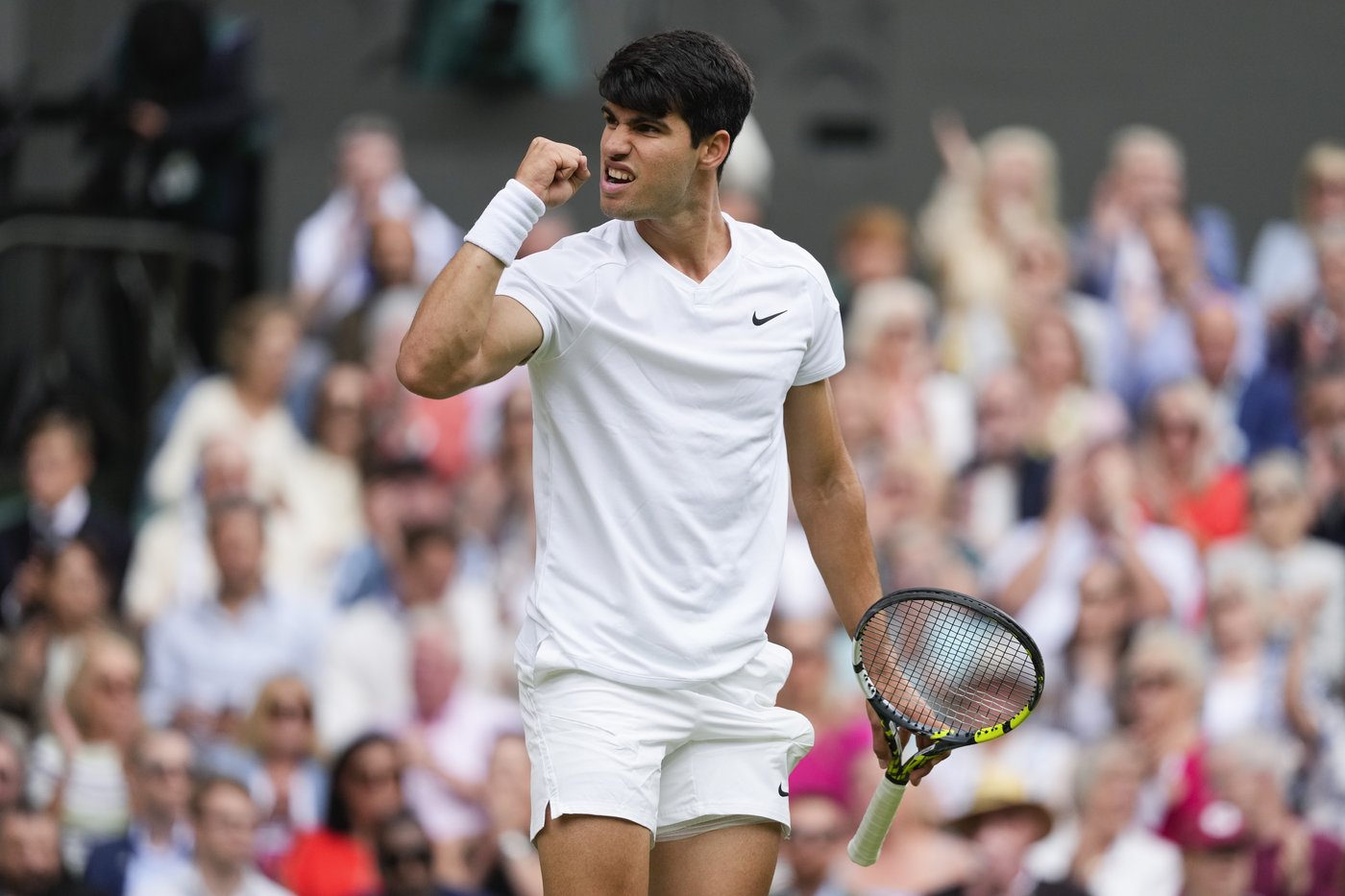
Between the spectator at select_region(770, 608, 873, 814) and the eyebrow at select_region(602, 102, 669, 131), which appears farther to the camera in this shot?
the spectator at select_region(770, 608, 873, 814)

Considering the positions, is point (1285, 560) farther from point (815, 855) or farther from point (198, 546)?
point (198, 546)

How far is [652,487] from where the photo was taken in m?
4.05

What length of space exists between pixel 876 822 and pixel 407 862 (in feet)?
10.9

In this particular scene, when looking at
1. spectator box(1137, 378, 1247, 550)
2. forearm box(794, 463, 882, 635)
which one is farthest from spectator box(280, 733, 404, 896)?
forearm box(794, 463, 882, 635)

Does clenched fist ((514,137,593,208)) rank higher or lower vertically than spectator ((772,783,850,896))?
higher

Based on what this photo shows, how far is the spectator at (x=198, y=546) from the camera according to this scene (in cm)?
835

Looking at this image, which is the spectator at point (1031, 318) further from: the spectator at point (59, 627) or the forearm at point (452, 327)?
the forearm at point (452, 327)

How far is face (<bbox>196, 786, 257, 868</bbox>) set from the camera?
7.25m

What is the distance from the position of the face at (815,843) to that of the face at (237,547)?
230 centimetres

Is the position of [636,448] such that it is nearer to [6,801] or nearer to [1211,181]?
[6,801]

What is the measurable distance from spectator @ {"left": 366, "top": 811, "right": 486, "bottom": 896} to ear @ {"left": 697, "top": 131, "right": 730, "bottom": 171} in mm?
3682

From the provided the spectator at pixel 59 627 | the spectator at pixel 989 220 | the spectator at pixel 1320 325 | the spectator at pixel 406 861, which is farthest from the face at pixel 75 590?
the spectator at pixel 1320 325

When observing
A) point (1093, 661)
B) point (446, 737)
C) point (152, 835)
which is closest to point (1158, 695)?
point (1093, 661)

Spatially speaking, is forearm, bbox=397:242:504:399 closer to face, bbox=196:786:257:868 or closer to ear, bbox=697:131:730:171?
ear, bbox=697:131:730:171
